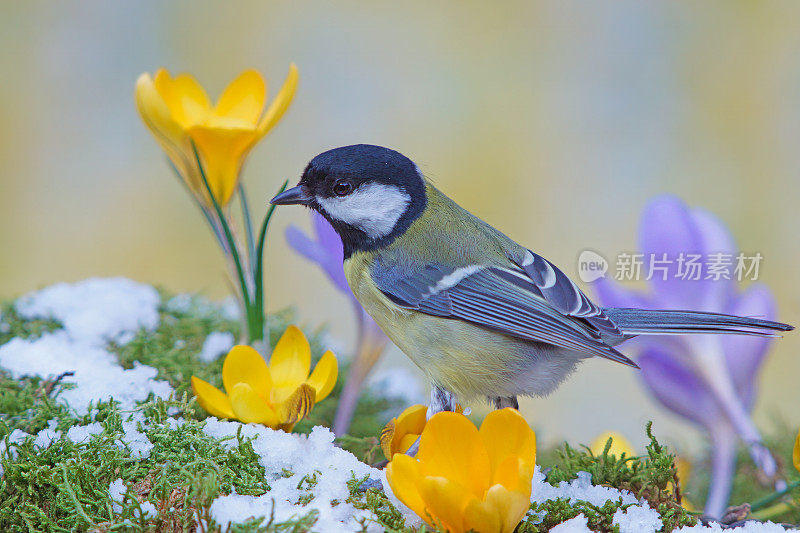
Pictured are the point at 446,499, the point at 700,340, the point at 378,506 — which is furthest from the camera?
the point at 700,340

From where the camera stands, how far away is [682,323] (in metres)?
1.07

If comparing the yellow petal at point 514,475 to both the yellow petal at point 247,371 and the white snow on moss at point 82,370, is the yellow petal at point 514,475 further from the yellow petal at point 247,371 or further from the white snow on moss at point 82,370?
the white snow on moss at point 82,370

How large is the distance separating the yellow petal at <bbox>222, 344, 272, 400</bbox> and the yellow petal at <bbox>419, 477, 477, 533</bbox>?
1.07 feet

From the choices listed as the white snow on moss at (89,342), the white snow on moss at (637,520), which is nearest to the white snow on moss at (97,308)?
the white snow on moss at (89,342)

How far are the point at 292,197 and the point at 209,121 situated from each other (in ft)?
0.53

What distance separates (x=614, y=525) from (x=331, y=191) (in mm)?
591

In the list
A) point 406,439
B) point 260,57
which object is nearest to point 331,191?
point 406,439

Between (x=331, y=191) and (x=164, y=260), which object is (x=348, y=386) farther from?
(x=164, y=260)

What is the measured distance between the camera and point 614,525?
81 centimetres

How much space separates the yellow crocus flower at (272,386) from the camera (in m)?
0.93

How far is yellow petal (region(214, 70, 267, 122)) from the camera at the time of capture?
3.76 ft

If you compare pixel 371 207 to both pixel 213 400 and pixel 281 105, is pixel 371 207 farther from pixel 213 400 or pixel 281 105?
pixel 213 400

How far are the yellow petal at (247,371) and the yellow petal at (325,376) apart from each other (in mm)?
57

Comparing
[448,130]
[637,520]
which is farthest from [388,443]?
[448,130]
